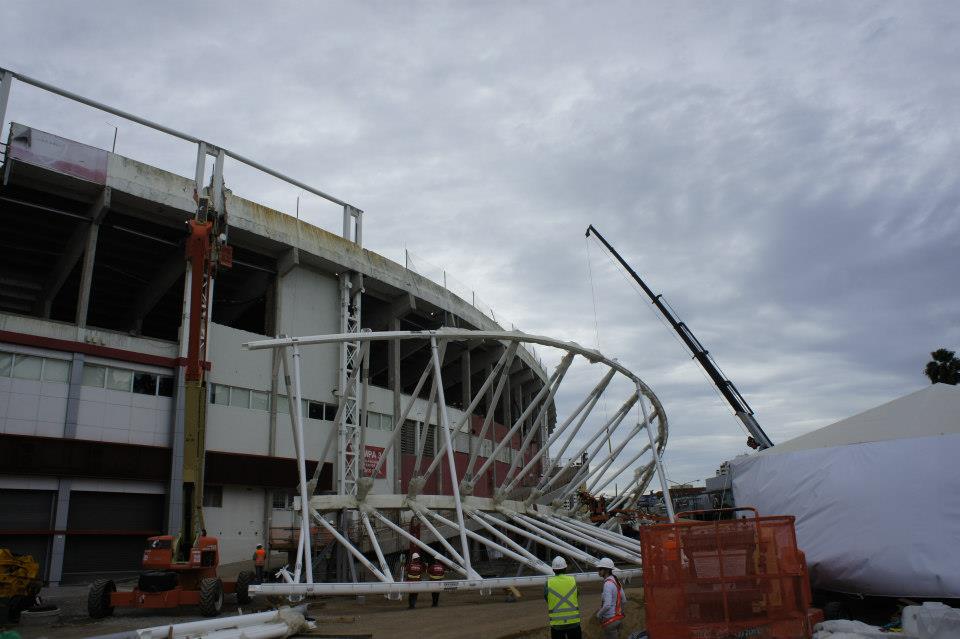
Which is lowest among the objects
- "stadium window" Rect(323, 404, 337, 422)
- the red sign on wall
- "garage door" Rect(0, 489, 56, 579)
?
"garage door" Rect(0, 489, 56, 579)

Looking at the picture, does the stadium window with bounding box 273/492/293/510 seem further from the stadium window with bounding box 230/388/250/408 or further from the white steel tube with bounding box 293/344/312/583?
the white steel tube with bounding box 293/344/312/583

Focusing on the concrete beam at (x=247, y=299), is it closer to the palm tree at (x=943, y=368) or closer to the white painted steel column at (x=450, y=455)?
the white painted steel column at (x=450, y=455)

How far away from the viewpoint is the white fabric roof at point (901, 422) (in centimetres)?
1596

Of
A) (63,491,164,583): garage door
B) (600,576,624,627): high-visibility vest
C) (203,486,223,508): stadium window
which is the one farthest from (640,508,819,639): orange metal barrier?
(203,486,223,508): stadium window

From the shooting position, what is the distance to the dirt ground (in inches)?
540

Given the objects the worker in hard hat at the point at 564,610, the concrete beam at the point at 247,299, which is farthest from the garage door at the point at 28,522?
the worker in hard hat at the point at 564,610

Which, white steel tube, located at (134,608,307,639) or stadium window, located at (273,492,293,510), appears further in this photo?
stadium window, located at (273,492,293,510)

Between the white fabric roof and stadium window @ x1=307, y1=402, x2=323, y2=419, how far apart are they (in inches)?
859

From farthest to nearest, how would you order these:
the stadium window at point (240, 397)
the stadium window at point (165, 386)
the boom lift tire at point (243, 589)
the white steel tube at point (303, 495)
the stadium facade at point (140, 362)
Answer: the stadium window at point (240, 397)
the stadium window at point (165, 386)
the stadium facade at point (140, 362)
the boom lift tire at point (243, 589)
the white steel tube at point (303, 495)

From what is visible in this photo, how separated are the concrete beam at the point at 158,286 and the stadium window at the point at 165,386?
4.03 meters

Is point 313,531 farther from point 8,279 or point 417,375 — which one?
point 417,375

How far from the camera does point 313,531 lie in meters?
26.6

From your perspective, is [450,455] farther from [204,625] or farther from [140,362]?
[140,362]

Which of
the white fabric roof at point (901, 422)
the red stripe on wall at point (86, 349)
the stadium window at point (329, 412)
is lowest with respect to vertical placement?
the white fabric roof at point (901, 422)
